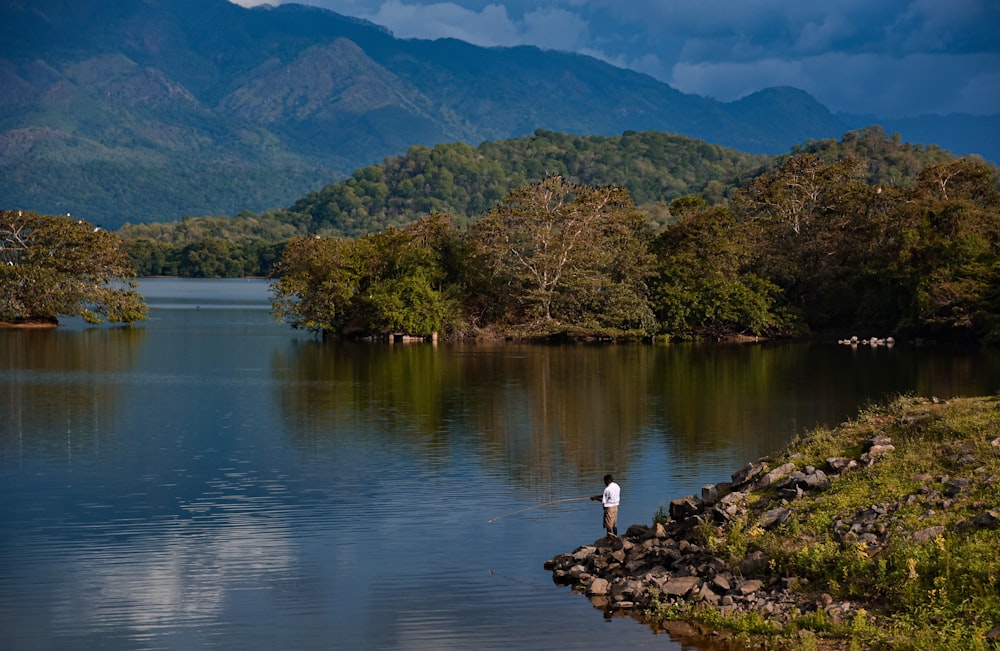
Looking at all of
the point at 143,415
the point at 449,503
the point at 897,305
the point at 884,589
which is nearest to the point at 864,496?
the point at 884,589

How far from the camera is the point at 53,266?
79438mm

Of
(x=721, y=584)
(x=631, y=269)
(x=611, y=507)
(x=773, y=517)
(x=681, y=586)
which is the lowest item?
(x=681, y=586)

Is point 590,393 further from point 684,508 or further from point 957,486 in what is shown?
point 957,486

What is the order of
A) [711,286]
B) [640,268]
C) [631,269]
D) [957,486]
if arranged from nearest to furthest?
[957,486] → [711,286] → [631,269] → [640,268]

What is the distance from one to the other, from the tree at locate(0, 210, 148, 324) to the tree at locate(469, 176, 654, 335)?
2594 cm

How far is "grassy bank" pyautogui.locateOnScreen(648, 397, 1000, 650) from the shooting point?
1631 centimetres

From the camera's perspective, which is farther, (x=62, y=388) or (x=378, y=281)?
(x=378, y=281)

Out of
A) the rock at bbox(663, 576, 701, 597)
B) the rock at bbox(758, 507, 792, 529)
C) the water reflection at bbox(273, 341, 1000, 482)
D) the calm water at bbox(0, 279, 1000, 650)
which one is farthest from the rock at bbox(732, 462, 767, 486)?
the water reflection at bbox(273, 341, 1000, 482)

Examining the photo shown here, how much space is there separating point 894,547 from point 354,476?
15144mm

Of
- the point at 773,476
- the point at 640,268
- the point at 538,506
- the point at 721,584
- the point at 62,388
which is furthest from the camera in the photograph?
the point at 640,268

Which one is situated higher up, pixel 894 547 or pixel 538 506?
pixel 894 547

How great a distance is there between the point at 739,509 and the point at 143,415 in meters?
25.9

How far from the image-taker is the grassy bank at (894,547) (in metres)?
16.3

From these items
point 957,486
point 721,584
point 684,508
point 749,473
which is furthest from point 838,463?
point 721,584
